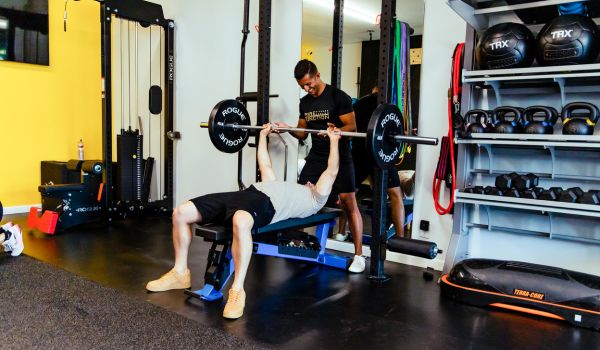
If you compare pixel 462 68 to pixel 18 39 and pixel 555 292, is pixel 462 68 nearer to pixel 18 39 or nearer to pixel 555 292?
pixel 555 292

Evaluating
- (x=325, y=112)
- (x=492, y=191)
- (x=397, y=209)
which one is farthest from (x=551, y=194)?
(x=325, y=112)

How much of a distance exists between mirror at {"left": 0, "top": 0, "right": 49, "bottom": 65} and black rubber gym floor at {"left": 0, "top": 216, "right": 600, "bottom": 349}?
7.81ft

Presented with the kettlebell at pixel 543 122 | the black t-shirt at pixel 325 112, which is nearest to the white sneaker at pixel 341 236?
the black t-shirt at pixel 325 112

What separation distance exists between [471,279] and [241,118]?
6.16 ft

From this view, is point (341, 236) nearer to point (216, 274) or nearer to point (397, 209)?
point (397, 209)

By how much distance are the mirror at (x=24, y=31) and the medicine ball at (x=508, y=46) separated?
4442mm

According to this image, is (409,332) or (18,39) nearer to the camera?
(409,332)

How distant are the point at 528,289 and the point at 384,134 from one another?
106 cm

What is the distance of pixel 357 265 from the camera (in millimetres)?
3078

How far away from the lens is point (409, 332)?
2.11m

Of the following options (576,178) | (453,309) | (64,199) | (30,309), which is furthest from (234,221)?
(64,199)

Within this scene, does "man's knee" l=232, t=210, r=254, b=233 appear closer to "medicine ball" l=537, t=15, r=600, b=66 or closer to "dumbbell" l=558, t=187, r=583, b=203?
"dumbbell" l=558, t=187, r=583, b=203

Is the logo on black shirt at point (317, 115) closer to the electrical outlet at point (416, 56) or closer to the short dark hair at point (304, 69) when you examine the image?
the short dark hair at point (304, 69)

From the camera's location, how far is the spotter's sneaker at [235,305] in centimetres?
221
